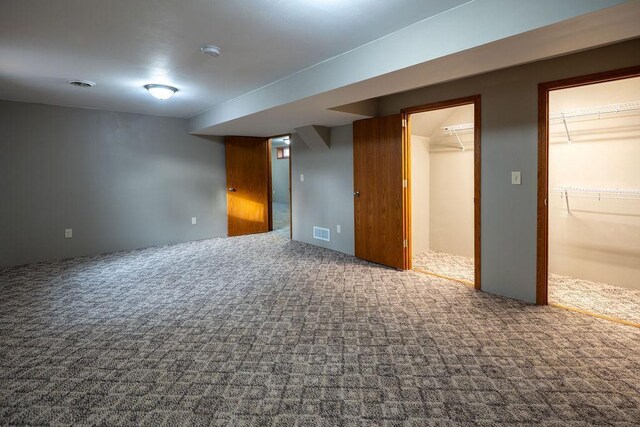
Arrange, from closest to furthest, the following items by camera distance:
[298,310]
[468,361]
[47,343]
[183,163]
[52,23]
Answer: [468,361] → [52,23] → [47,343] → [298,310] → [183,163]

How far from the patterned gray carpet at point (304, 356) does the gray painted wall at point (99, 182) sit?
1.36 meters

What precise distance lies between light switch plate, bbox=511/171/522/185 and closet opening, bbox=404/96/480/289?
1580mm

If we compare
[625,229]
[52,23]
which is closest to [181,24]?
[52,23]

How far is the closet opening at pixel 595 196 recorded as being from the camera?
3.66m

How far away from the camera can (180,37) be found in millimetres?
2689

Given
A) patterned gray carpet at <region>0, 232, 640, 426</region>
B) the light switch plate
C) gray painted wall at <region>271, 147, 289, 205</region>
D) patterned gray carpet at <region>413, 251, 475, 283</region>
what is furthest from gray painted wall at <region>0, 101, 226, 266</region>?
gray painted wall at <region>271, 147, 289, 205</region>

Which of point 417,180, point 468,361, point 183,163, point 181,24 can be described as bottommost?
point 468,361

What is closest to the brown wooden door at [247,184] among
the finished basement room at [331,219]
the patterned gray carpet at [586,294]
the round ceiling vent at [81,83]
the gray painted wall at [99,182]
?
the gray painted wall at [99,182]

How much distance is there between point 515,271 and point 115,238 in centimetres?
563

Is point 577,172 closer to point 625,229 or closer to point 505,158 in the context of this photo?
point 625,229

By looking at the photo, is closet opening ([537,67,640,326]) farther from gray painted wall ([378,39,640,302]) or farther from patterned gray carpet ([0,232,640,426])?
patterned gray carpet ([0,232,640,426])

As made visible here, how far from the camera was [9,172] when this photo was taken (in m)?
4.74

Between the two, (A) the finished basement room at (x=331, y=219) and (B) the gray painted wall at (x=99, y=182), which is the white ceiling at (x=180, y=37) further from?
(B) the gray painted wall at (x=99, y=182)

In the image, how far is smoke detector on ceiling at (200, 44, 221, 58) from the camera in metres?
2.87
